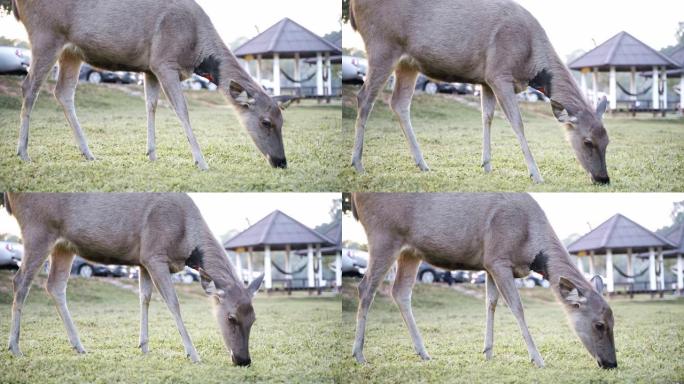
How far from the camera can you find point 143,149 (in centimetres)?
784

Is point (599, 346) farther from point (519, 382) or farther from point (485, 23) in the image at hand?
point (485, 23)

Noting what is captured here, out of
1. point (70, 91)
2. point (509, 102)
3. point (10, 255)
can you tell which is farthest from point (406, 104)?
point (10, 255)

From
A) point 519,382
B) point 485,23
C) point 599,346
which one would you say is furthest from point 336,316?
point 485,23

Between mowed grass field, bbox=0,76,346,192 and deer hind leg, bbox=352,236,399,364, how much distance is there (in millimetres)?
577

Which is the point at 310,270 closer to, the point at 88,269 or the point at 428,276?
the point at 428,276

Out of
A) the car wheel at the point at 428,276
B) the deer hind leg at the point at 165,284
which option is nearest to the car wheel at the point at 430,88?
the car wheel at the point at 428,276

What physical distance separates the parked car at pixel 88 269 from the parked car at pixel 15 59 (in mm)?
1529

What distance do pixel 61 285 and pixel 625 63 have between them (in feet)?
15.5

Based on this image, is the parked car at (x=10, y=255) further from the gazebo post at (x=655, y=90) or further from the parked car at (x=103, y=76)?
the gazebo post at (x=655, y=90)

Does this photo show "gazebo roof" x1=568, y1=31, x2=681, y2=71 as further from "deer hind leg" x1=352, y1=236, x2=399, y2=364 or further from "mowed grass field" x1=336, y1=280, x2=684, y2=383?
"deer hind leg" x1=352, y1=236, x2=399, y2=364

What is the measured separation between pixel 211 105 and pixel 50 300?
6.27ft

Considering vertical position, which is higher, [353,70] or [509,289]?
[353,70]

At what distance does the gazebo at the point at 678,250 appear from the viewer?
8367 millimetres

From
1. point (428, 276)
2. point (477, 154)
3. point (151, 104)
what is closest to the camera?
point (151, 104)
